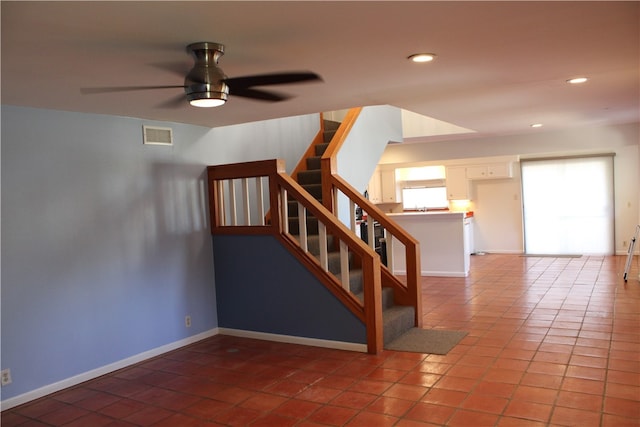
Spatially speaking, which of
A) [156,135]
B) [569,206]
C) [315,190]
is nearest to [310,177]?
[315,190]

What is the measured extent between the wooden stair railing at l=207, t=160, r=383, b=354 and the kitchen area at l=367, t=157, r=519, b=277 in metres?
3.23

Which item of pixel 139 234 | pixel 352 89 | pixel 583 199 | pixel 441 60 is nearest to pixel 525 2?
pixel 441 60

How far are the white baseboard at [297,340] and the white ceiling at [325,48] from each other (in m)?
2.13

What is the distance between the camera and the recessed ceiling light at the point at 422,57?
2.96m

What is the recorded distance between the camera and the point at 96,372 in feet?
13.5

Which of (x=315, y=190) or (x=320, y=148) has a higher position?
(x=320, y=148)

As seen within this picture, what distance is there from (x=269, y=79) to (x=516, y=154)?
22.0ft

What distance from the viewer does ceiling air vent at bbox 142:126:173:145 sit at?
4578 mm

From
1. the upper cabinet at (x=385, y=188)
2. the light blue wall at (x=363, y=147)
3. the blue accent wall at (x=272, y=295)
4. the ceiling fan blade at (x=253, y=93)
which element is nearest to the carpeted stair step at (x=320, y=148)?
the light blue wall at (x=363, y=147)

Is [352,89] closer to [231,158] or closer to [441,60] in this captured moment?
[441,60]

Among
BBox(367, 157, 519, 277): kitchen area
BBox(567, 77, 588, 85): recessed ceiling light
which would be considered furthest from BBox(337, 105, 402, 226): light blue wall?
BBox(567, 77, 588, 85): recessed ceiling light

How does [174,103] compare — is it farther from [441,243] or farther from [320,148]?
[441,243]

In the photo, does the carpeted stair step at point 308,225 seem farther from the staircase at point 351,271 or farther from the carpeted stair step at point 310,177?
the carpeted stair step at point 310,177

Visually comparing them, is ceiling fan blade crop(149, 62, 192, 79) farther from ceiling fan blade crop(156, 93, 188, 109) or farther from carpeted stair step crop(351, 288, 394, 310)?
carpeted stair step crop(351, 288, 394, 310)
